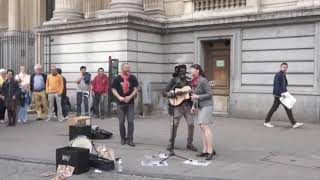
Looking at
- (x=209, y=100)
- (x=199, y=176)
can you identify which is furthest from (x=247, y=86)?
(x=199, y=176)

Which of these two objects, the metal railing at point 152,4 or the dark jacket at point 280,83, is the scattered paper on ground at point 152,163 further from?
the metal railing at point 152,4

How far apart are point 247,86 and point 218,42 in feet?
7.19

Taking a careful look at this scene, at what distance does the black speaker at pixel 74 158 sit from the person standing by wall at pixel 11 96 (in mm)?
7316

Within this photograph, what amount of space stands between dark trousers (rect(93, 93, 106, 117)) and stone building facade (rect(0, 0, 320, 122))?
165cm

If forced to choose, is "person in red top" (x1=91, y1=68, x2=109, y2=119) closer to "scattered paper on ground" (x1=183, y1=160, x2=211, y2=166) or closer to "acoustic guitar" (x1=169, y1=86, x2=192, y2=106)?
"acoustic guitar" (x1=169, y1=86, x2=192, y2=106)

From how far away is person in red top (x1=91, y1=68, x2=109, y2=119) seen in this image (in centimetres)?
1766

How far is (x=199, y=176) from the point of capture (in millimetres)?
8609

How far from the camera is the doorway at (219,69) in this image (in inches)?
733

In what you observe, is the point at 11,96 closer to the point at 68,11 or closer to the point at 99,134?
the point at 99,134

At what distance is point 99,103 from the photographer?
17.9m

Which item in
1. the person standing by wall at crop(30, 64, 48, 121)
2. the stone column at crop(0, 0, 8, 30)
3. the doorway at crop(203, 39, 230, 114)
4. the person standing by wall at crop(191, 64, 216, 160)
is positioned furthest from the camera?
the stone column at crop(0, 0, 8, 30)

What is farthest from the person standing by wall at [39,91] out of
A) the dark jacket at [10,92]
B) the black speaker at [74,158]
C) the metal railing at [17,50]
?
the black speaker at [74,158]

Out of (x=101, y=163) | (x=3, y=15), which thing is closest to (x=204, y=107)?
(x=101, y=163)

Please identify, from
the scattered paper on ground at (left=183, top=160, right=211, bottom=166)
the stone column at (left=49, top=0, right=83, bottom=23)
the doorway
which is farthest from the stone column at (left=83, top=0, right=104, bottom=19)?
the scattered paper on ground at (left=183, top=160, right=211, bottom=166)
